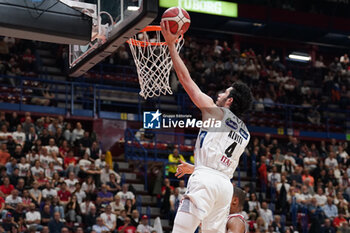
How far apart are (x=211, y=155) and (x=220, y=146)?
0.13 metres

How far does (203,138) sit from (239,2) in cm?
1911

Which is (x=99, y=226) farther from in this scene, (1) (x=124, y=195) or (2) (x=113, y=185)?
(2) (x=113, y=185)

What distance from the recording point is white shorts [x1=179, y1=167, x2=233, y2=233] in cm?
569

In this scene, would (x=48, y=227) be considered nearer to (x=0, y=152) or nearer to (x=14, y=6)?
(x=0, y=152)

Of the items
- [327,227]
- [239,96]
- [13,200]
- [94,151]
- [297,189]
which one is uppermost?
[239,96]

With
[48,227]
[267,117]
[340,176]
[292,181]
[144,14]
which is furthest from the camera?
[267,117]

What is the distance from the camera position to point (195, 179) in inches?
228

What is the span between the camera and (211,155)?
5.86m

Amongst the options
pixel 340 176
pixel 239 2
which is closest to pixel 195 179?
pixel 340 176

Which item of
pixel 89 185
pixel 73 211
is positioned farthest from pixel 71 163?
pixel 73 211

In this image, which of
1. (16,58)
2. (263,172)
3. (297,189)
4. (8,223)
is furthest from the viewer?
(16,58)

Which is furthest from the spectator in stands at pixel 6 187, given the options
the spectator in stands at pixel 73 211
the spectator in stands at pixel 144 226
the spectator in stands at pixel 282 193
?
the spectator in stands at pixel 282 193

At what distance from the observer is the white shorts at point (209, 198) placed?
569 centimetres

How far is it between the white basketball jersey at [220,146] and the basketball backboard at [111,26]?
158 cm
